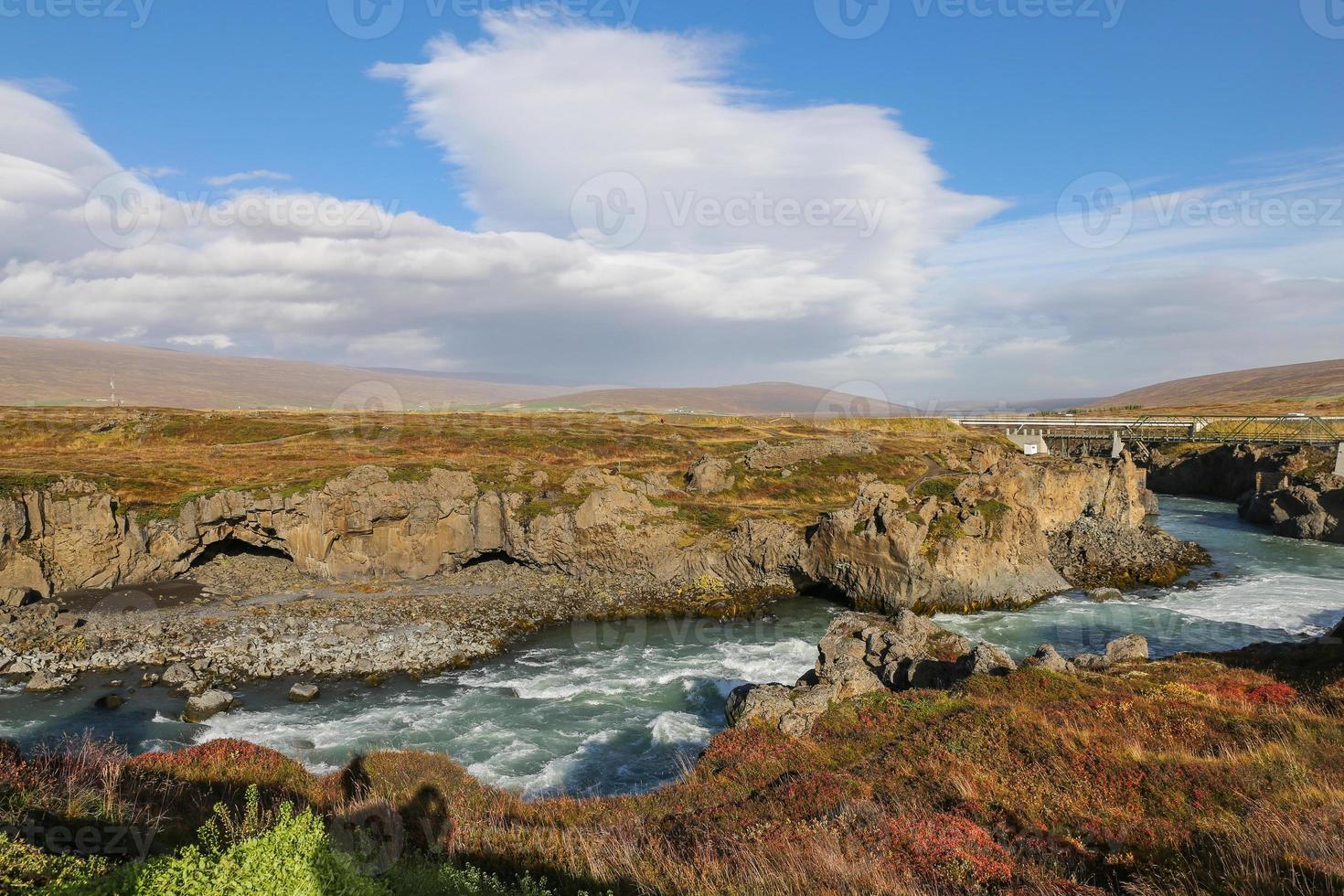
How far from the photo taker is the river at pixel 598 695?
2402cm

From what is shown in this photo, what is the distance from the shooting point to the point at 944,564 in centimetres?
4347

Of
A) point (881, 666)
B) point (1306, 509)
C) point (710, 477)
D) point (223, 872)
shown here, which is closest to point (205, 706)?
point (223, 872)

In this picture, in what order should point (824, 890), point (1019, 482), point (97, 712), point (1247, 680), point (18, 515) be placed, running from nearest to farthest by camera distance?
point (824, 890) < point (1247, 680) < point (97, 712) < point (18, 515) < point (1019, 482)

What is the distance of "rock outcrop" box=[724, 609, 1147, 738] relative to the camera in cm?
2044

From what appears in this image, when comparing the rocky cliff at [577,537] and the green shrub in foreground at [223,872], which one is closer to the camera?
the green shrub in foreground at [223,872]

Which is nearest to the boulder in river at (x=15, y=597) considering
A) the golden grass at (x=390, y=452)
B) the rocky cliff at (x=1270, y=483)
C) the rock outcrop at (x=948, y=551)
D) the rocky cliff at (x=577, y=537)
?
the rocky cliff at (x=577, y=537)

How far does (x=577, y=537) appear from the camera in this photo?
4700cm

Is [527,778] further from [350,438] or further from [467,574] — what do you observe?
[350,438]

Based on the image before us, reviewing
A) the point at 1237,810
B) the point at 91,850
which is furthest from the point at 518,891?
the point at 1237,810

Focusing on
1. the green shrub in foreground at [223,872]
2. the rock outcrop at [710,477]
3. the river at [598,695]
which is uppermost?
the green shrub in foreground at [223,872]

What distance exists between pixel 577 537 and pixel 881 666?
26.4 metres

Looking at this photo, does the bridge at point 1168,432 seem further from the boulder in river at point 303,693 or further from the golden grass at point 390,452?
the boulder in river at point 303,693

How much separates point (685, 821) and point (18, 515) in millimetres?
46677

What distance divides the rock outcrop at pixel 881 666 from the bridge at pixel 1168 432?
83.2 meters
